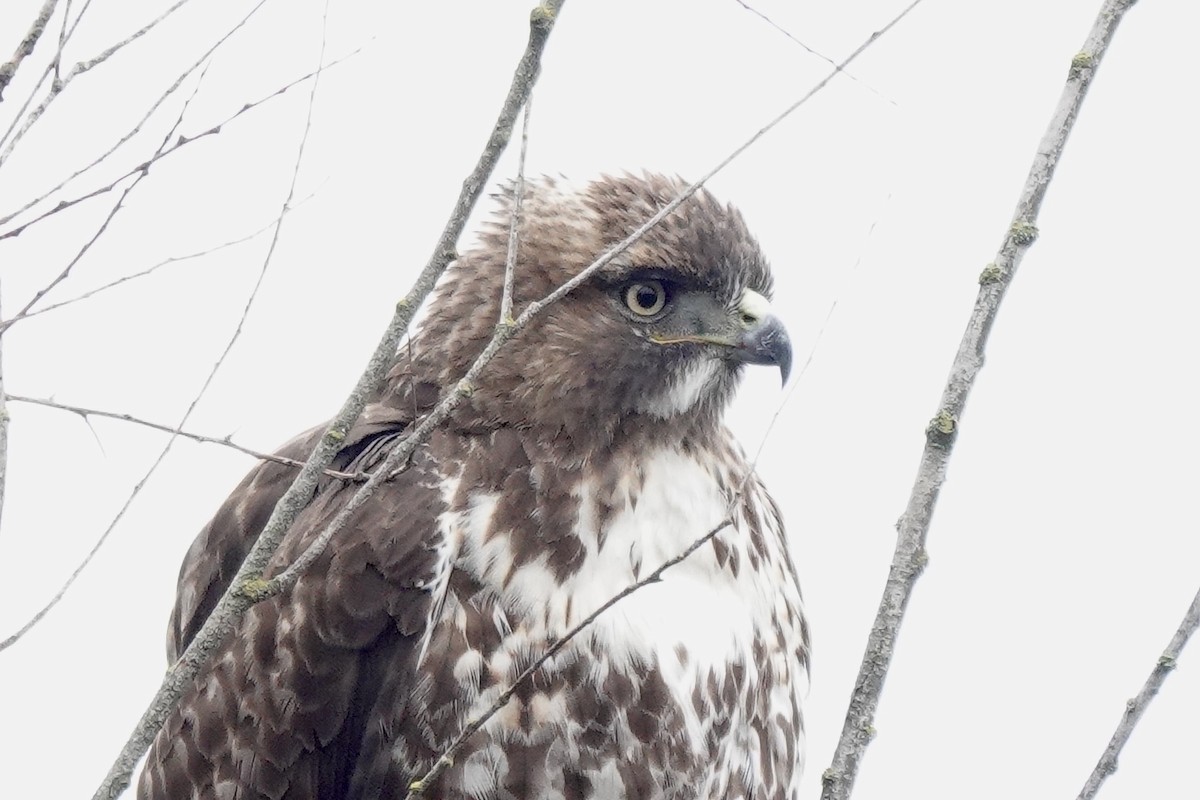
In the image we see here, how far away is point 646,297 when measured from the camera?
4.97 meters

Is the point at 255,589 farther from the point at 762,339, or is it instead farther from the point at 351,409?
the point at 762,339

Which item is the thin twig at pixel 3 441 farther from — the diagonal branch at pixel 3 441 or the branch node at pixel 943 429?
the branch node at pixel 943 429

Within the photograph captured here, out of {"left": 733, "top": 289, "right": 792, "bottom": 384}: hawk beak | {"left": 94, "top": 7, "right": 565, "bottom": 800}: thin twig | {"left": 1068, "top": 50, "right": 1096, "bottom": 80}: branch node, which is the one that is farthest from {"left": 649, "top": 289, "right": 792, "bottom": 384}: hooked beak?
{"left": 94, "top": 7, "right": 565, "bottom": 800}: thin twig

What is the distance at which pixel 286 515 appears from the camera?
294 cm

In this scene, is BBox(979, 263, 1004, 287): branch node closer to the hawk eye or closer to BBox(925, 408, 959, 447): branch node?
BBox(925, 408, 959, 447): branch node

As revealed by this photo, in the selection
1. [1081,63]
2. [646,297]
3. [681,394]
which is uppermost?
[1081,63]

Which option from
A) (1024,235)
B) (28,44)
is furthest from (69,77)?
(1024,235)

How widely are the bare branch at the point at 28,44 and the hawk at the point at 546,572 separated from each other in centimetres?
114

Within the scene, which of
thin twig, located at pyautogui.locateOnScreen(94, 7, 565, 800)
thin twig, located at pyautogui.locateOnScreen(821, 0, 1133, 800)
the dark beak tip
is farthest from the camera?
the dark beak tip

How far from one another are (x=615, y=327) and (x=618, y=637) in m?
0.98

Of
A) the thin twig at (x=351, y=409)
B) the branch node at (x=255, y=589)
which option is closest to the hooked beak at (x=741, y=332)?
the thin twig at (x=351, y=409)

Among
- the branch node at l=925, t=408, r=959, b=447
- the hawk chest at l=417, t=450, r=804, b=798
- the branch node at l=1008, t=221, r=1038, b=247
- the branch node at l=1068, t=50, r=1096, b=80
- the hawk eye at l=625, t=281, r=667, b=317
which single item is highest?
the branch node at l=1068, t=50, r=1096, b=80

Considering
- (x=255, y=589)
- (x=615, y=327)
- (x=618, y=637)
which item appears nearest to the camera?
(x=255, y=589)

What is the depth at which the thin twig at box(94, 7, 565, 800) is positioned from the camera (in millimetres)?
2922
